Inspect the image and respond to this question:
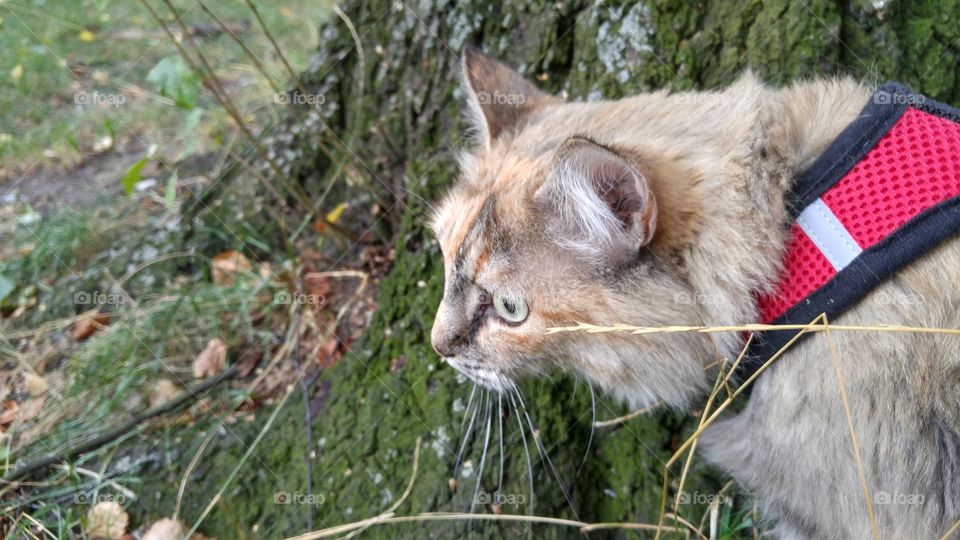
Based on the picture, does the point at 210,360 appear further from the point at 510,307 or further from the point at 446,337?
the point at 510,307

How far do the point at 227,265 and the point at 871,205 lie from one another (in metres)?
2.74

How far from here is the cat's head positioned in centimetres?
166

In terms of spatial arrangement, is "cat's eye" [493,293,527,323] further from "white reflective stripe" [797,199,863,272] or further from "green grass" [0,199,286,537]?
"green grass" [0,199,286,537]

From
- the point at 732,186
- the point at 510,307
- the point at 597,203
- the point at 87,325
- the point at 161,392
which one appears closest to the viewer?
the point at 597,203

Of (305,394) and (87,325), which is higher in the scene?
(305,394)

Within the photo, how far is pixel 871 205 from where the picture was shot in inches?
64.1

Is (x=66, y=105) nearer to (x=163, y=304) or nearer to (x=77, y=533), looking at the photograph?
(x=163, y=304)

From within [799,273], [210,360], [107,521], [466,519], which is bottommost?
[107,521]

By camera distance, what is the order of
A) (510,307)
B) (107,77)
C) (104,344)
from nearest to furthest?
(510,307), (104,344), (107,77)

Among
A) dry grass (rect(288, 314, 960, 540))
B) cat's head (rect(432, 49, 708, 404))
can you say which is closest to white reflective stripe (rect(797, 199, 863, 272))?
dry grass (rect(288, 314, 960, 540))

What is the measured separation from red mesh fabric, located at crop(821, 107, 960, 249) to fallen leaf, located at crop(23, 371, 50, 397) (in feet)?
10.0

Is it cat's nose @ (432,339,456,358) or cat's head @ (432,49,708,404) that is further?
cat's nose @ (432,339,456,358)

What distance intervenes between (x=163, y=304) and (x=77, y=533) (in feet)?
3.40

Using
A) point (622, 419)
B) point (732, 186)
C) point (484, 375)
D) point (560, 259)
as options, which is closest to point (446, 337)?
point (484, 375)
